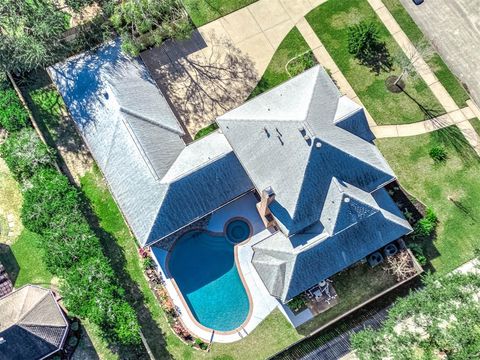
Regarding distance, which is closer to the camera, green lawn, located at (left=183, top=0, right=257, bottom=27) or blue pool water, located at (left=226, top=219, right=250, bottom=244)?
blue pool water, located at (left=226, top=219, right=250, bottom=244)

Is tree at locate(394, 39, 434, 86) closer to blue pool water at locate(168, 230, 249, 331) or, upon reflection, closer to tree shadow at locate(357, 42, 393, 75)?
tree shadow at locate(357, 42, 393, 75)

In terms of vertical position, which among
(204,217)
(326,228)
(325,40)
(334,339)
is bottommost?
(334,339)

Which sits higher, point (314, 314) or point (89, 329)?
point (89, 329)

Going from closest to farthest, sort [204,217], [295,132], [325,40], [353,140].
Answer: [295,132] → [353,140] → [204,217] → [325,40]

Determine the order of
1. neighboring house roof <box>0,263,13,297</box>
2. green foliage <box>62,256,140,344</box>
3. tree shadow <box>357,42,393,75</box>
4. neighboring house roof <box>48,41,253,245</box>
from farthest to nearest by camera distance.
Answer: tree shadow <box>357,42,393,75</box>, neighboring house roof <box>0,263,13,297</box>, neighboring house roof <box>48,41,253,245</box>, green foliage <box>62,256,140,344</box>

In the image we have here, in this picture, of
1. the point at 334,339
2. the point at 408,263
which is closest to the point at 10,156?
the point at 334,339

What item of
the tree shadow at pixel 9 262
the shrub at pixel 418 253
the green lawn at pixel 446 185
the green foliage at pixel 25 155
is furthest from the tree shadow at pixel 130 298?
the green lawn at pixel 446 185

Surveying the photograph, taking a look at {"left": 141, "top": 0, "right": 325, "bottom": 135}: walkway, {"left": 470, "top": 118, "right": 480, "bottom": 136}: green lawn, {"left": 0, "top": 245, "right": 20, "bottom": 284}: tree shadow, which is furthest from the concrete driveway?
{"left": 0, "top": 245, "right": 20, "bottom": 284}: tree shadow

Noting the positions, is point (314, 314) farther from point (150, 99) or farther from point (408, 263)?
point (150, 99)
